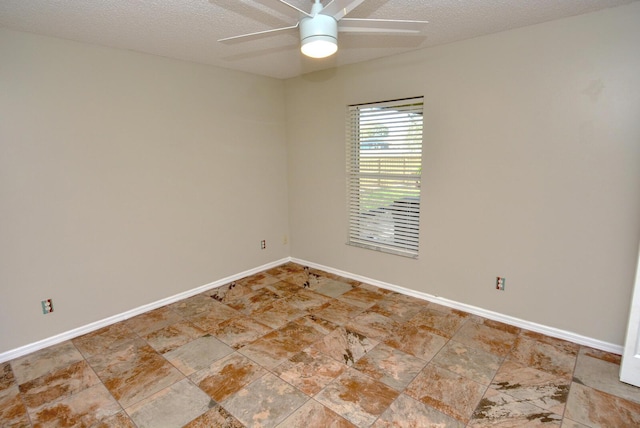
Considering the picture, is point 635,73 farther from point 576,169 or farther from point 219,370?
point 219,370

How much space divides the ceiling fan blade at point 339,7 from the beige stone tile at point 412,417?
2.21m

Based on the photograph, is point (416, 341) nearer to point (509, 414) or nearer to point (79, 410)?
point (509, 414)

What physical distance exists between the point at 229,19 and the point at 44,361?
2.91 meters

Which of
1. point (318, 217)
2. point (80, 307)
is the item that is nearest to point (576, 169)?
point (318, 217)

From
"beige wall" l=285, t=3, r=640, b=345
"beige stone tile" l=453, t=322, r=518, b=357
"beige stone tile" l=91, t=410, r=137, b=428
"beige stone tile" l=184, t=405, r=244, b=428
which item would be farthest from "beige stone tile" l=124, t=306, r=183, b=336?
"beige stone tile" l=453, t=322, r=518, b=357

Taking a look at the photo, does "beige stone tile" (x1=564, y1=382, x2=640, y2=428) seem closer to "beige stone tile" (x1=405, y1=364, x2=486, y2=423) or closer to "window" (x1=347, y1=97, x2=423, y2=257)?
"beige stone tile" (x1=405, y1=364, x2=486, y2=423)

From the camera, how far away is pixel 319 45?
179cm

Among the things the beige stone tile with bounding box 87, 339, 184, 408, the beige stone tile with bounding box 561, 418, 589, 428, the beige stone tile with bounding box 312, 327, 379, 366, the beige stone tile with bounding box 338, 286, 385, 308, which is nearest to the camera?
the beige stone tile with bounding box 561, 418, 589, 428

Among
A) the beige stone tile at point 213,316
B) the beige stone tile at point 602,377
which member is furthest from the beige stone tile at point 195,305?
the beige stone tile at point 602,377

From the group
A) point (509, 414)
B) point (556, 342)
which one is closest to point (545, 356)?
point (556, 342)

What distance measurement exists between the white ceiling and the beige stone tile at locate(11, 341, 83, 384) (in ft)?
8.04

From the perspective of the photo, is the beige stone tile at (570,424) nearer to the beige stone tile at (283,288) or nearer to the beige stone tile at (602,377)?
the beige stone tile at (602,377)

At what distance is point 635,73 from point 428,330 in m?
2.38

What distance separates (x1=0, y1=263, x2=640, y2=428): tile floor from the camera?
2020mm
